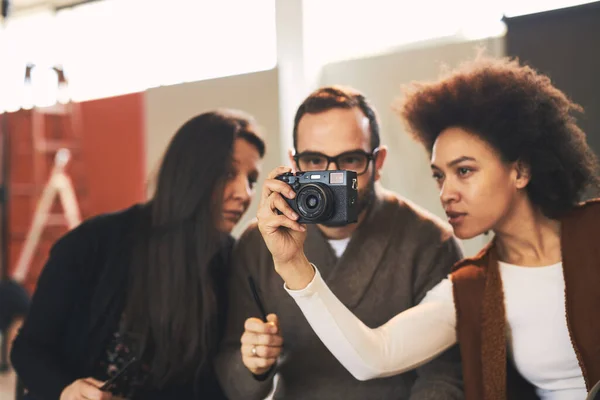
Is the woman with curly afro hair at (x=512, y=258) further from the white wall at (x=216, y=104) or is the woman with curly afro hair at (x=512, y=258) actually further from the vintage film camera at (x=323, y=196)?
the white wall at (x=216, y=104)

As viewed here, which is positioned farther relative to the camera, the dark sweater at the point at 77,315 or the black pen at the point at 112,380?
the dark sweater at the point at 77,315

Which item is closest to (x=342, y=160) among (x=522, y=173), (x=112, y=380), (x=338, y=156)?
(x=338, y=156)

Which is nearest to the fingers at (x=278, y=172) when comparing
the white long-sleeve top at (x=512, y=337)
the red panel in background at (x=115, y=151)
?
the white long-sleeve top at (x=512, y=337)

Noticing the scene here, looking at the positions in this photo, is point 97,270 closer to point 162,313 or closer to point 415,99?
point 162,313

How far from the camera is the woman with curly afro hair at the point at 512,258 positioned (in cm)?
128

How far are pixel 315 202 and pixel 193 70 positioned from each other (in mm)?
1007

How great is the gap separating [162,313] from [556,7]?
3.95 ft

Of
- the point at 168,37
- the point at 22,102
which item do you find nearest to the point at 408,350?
the point at 168,37

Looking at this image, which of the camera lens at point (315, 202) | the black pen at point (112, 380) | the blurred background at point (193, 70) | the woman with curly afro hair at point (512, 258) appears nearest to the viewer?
the camera lens at point (315, 202)

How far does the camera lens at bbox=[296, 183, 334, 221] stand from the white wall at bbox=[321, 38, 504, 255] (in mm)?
515

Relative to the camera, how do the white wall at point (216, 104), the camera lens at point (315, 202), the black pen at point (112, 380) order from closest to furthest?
the camera lens at point (315, 202) < the black pen at point (112, 380) < the white wall at point (216, 104)

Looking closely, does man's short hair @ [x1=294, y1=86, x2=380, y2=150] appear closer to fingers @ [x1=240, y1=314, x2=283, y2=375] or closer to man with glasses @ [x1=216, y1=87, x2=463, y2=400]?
man with glasses @ [x1=216, y1=87, x2=463, y2=400]

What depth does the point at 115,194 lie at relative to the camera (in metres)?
2.32

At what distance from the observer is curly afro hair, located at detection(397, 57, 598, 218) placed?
132 centimetres
